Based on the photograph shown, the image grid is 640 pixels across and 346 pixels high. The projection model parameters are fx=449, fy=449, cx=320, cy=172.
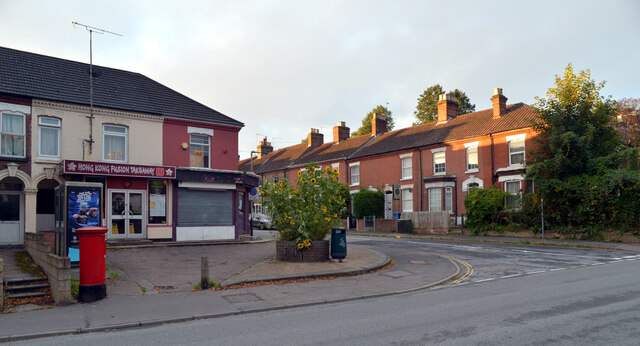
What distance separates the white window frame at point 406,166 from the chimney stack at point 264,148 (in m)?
28.7

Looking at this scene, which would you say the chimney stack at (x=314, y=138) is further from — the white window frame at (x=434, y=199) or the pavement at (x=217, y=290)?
the pavement at (x=217, y=290)

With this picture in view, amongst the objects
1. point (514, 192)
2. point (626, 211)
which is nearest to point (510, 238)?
point (514, 192)

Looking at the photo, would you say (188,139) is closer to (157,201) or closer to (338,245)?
(157,201)

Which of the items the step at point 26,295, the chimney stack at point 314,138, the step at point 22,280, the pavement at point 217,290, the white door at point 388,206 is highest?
the chimney stack at point 314,138

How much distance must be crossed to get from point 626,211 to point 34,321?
83.3ft

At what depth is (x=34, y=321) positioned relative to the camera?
328 inches

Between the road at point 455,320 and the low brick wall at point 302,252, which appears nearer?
the road at point 455,320

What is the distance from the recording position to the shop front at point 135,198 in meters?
18.3

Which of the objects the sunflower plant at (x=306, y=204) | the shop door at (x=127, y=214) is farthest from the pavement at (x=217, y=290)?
the shop door at (x=127, y=214)

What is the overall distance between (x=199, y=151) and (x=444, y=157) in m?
19.4

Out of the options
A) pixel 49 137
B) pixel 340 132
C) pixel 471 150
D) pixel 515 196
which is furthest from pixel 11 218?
pixel 340 132

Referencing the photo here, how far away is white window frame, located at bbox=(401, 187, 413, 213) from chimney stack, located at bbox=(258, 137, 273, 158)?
2906 centimetres

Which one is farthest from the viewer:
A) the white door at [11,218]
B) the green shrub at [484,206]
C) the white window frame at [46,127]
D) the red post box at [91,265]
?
the green shrub at [484,206]

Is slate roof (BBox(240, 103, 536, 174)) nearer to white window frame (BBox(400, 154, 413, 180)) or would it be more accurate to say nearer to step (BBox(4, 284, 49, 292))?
white window frame (BBox(400, 154, 413, 180))
